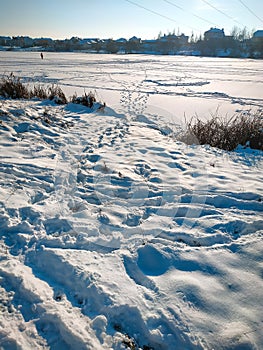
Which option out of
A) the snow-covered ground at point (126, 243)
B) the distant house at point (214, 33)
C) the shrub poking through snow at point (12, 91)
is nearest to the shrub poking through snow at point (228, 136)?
the snow-covered ground at point (126, 243)

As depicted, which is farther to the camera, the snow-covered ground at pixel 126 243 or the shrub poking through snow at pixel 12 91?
the shrub poking through snow at pixel 12 91

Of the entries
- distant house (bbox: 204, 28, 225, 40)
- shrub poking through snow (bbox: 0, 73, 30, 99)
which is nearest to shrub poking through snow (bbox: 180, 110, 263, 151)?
shrub poking through snow (bbox: 0, 73, 30, 99)

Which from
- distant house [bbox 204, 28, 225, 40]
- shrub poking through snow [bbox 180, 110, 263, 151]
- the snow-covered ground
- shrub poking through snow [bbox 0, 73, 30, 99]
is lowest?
the snow-covered ground

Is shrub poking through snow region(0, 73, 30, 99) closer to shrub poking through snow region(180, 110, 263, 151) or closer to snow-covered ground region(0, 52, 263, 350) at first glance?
snow-covered ground region(0, 52, 263, 350)

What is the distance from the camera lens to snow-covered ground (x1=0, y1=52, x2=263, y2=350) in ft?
5.54

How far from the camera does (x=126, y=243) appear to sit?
249 cm

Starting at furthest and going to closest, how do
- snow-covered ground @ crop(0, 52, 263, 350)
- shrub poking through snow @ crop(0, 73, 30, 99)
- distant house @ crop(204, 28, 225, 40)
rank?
1. distant house @ crop(204, 28, 225, 40)
2. shrub poking through snow @ crop(0, 73, 30, 99)
3. snow-covered ground @ crop(0, 52, 263, 350)

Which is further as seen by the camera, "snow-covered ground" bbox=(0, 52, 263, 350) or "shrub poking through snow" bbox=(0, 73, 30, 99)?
"shrub poking through snow" bbox=(0, 73, 30, 99)

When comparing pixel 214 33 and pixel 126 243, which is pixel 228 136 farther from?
pixel 214 33

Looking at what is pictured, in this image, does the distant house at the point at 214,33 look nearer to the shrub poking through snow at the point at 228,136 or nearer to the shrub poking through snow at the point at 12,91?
the shrub poking through snow at the point at 12,91

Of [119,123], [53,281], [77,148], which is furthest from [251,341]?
[119,123]

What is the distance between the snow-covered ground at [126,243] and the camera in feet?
5.54

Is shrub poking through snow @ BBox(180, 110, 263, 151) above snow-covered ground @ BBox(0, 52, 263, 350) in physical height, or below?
above

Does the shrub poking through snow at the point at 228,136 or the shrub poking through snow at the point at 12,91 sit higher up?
the shrub poking through snow at the point at 12,91
